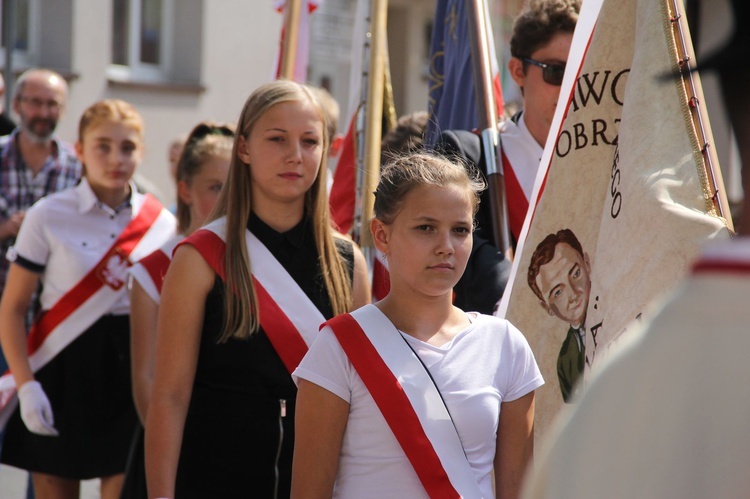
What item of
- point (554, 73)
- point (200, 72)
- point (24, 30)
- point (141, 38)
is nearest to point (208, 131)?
point (554, 73)

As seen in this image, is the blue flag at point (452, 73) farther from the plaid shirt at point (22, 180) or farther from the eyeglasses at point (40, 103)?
the eyeglasses at point (40, 103)

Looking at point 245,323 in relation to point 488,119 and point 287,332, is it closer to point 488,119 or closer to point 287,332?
point 287,332

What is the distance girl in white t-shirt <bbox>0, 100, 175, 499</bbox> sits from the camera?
Answer: 4.47 metres

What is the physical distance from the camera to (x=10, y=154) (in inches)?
250

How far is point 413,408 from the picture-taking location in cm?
238

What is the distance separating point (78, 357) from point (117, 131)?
2.99 feet

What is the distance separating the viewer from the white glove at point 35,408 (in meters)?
4.44

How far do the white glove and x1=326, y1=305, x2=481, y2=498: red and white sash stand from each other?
2340 millimetres

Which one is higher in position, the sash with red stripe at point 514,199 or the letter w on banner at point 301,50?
the letter w on banner at point 301,50

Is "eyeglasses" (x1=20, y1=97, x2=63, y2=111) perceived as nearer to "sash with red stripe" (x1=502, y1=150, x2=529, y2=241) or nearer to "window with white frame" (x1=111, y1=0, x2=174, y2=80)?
"sash with red stripe" (x1=502, y1=150, x2=529, y2=241)

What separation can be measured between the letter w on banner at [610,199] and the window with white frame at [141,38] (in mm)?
10827

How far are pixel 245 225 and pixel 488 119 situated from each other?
0.90 meters

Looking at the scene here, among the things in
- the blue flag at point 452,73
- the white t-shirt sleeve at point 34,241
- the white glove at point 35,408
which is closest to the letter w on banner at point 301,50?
the blue flag at point 452,73

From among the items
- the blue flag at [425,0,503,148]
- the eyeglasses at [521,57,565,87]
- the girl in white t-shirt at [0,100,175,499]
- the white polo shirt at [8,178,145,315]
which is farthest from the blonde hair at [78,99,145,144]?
the eyeglasses at [521,57,565,87]
